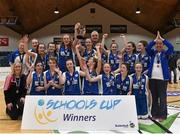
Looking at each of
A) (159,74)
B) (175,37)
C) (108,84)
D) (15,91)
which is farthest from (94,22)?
(108,84)

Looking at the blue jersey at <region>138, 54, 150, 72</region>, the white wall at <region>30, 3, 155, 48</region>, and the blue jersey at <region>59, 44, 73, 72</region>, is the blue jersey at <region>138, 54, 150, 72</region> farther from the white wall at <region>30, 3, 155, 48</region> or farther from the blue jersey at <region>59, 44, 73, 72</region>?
the white wall at <region>30, 3, 155, 48</region>

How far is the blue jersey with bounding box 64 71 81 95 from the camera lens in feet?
19.1

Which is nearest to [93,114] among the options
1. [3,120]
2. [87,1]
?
[3,120]

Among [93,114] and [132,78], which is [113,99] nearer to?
[93,114]

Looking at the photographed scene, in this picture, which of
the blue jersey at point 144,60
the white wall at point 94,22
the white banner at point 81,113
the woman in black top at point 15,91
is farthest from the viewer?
the white wall at point 94,22

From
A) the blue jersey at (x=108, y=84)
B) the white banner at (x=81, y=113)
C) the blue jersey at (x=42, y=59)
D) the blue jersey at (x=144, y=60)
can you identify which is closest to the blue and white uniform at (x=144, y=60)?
the blue jersey at (x=144, y=60)

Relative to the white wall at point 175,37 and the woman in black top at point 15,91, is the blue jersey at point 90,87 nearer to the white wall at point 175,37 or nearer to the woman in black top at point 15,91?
the woman in black top at point 15,91

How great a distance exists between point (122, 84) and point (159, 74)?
673 millimetres

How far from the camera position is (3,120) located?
6043mm

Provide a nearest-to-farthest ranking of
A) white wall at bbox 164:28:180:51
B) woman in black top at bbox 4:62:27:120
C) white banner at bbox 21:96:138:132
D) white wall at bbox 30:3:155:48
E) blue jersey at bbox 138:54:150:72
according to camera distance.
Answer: white banner at bbox 21:96:138:132
woman in black top at bbox 4:62:27:120
blue jersey at bbox 138:54:150:72
white wall at bbox 30:3:155:48
white wall at bbox 164:28:180:51

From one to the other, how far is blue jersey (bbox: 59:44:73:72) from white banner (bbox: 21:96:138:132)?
125cm

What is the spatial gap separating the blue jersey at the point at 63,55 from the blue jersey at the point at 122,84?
1.01m

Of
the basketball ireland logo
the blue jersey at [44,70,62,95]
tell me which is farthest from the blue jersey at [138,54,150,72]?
the basketball ireland logo

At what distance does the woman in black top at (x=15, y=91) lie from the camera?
608 centimetres
